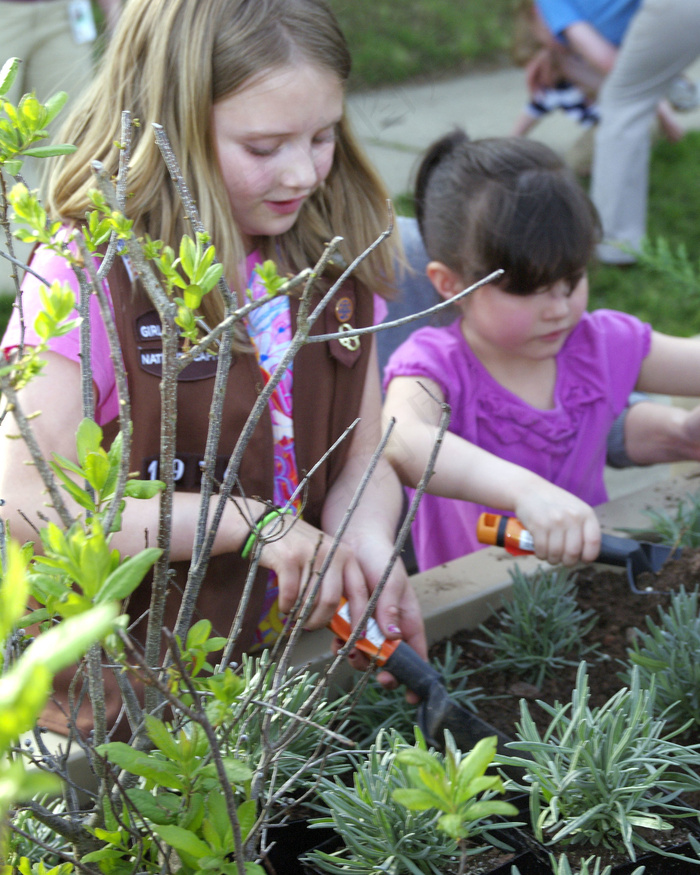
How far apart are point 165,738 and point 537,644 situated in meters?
0.78

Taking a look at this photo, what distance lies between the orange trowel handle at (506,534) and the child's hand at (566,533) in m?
0.02

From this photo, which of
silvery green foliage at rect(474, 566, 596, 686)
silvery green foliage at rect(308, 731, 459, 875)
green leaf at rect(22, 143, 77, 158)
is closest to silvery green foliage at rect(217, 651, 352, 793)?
silvery green foliage at rect(308, 731, 459, 875)

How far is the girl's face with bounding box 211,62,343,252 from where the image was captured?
4.26 ft

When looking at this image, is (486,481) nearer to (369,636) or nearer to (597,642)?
(597,642)

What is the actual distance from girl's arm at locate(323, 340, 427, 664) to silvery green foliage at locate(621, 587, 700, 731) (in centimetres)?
29

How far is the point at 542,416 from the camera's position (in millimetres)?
1961

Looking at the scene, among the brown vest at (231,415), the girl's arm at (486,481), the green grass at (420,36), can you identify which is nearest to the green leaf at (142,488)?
the brown vest at (231,415)

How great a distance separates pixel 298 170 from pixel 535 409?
0.87m

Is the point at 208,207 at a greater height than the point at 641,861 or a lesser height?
greater

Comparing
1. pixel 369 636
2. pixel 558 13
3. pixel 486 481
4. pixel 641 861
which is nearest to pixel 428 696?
pixel 369 636

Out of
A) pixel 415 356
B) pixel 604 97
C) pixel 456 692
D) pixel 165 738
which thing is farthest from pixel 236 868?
pixel 604 97

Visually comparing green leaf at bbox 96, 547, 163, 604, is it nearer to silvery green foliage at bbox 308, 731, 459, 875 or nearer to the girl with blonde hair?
silvery green foliage at bbox 308, 731, 459, 875

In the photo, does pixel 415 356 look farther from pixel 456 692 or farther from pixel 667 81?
pixel 667 81

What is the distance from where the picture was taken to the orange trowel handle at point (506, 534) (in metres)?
1.42
